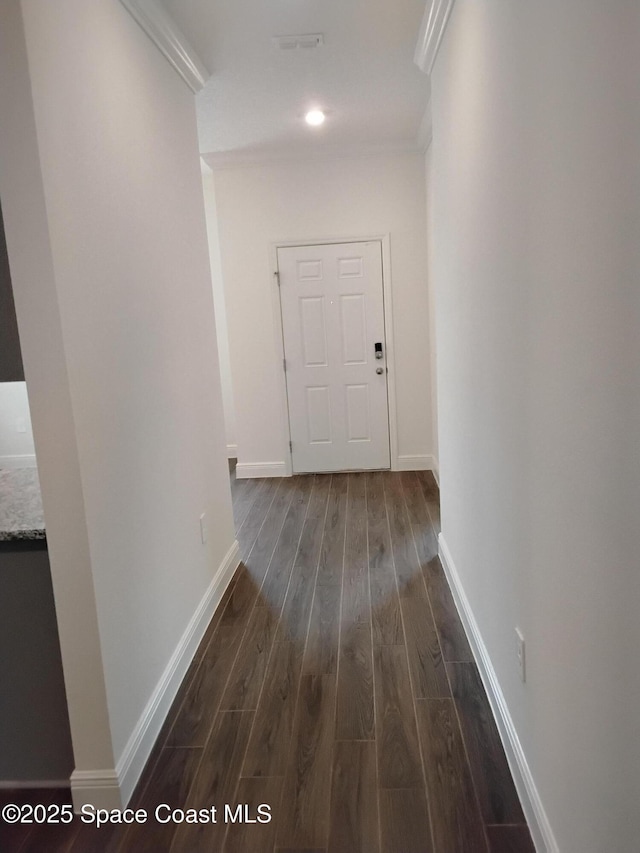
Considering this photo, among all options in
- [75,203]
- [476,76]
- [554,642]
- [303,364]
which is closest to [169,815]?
[554,642]

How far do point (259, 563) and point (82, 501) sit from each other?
2.02m

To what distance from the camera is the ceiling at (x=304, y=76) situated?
8.59 ft

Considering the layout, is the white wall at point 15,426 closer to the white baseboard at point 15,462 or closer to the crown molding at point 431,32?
the white baseboard at point 15,462

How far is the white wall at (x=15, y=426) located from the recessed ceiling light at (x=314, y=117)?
2.43 metres

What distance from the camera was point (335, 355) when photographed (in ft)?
17.4

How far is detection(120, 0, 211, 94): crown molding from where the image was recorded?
230 centimetres

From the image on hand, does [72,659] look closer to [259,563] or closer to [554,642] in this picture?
[554,642]

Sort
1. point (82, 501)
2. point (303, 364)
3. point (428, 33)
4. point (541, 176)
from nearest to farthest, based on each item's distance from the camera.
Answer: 1. point (541, 176)
2. point (82, 501)
3. point (428, 33)
4. point (303, 364)

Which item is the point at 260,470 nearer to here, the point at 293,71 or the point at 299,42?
the point at 293,71

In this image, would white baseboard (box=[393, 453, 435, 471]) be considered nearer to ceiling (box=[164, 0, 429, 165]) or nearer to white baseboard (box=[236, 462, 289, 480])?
white baseboard (box=[236, 462, 289, 480])

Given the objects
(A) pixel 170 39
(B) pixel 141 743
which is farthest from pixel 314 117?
(B) pixel 141 743

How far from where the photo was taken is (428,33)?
106 inches

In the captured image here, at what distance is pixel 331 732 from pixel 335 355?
3621 mm

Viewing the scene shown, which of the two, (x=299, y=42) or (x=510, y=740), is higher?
(x=299, y=42)
